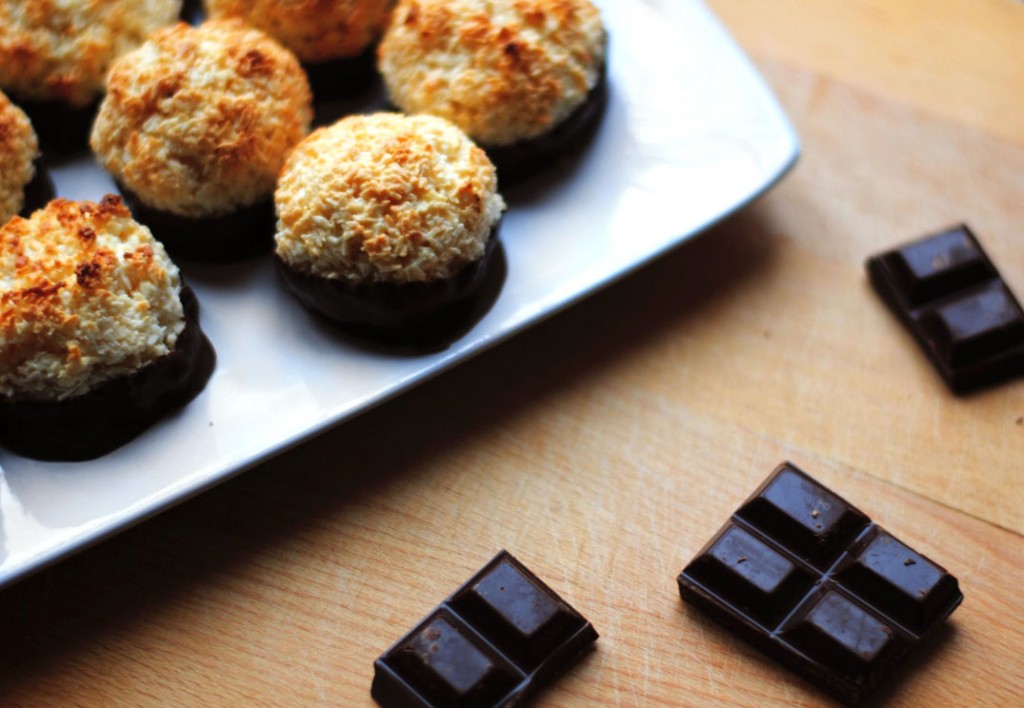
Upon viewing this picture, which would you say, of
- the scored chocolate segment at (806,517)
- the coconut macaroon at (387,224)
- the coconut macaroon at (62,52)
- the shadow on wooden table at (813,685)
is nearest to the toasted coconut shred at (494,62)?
the coconut macaroon at (387,224)

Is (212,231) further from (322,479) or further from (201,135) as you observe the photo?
(322,479)

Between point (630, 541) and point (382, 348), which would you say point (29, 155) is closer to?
point (382, 348)

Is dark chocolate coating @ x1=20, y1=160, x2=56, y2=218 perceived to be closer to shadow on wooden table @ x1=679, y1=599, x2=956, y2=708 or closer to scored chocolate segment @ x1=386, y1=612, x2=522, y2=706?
scored chocolate segment @ x1=386, y1=612, x2=522, y2=706

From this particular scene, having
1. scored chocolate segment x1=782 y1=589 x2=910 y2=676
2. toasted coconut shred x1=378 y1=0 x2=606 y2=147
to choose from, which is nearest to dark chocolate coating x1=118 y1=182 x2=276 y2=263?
toasted coconut shred x1=378 y1=0 x2=606 y2=147

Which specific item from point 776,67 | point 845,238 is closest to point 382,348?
point 845,238

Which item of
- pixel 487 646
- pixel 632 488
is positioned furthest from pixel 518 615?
pixel 632 488
